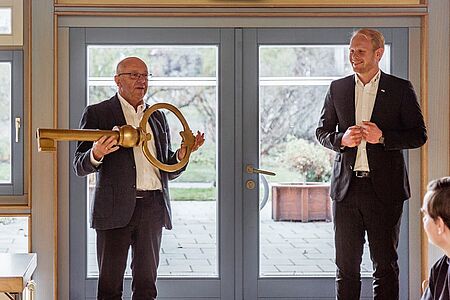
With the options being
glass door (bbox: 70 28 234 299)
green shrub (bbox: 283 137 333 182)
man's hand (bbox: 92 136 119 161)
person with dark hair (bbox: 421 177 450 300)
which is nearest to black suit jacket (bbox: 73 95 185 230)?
man's hand (bbox: 92 136 119 161)

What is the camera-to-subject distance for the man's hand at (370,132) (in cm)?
319

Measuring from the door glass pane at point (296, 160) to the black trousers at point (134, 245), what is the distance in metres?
0.88

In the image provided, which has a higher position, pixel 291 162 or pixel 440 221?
pixel 291 162

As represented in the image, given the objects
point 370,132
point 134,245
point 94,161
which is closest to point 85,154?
point 94,161

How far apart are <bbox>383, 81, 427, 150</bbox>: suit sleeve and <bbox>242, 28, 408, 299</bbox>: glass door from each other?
0.77m

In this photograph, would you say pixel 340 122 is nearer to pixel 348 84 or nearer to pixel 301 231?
pixel 348 84

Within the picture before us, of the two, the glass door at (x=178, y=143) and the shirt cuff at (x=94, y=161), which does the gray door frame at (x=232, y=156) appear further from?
the shirt cuff at (x=94, y=161)

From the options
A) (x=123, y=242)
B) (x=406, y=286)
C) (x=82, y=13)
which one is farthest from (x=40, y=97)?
(x=406, y=286)

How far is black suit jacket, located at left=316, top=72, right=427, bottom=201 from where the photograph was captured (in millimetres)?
3314

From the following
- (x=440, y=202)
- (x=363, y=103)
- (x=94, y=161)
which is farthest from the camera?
(x=363, y=103)

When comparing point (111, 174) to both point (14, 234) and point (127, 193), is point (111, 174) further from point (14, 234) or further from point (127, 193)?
point (14, 234)

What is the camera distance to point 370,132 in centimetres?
319

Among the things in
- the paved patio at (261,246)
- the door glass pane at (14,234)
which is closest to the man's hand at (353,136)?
the paved patio at (261,246)

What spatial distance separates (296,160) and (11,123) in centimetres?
162
